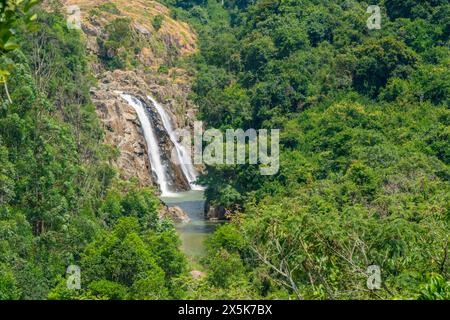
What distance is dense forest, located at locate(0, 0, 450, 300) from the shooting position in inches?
579

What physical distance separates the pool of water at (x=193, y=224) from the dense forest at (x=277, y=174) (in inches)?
42.3

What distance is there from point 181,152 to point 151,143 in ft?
5.09

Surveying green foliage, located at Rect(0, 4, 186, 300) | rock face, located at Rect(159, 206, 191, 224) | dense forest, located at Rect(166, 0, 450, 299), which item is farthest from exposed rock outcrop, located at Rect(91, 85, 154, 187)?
rock face, located at Rect(159, 206, 191, 224)

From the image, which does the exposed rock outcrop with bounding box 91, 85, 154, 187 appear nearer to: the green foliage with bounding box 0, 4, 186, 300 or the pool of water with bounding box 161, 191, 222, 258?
the pool of water with bounding box 161, 191, 222, 258

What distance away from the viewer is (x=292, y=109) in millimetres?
40719

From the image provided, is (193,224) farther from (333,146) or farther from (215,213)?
(333,146)

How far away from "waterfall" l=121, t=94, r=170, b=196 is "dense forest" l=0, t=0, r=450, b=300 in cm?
274

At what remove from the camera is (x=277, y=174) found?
33.4m

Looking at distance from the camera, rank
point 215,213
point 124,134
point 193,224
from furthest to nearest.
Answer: point 124,134, point 215,213, point 193,224

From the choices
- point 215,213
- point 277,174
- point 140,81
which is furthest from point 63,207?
point 140,81

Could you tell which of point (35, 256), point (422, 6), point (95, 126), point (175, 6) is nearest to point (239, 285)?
point (35, 256)

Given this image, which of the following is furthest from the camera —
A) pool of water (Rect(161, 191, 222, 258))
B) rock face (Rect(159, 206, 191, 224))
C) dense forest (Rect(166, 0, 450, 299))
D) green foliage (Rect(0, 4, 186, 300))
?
rock face (Rect(159, 206, 191, 224))

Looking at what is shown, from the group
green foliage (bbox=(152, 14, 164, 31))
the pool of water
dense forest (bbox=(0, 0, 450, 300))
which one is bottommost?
the pool of water

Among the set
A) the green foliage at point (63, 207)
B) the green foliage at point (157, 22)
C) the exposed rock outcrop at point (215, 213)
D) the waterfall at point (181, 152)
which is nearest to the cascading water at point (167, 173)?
the waterfall at point (181, 152)
